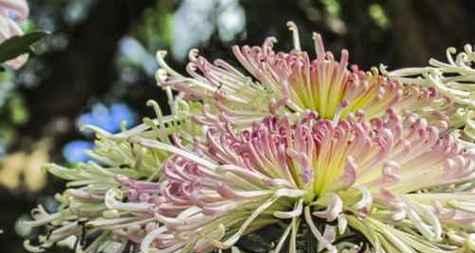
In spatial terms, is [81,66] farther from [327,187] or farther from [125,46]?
[327,187]

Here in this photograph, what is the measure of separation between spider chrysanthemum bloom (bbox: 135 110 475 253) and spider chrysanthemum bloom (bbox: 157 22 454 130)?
46mm

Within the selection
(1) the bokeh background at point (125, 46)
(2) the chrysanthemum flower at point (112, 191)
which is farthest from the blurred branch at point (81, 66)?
(2) the chrysanthemum flower at point (112, 191)

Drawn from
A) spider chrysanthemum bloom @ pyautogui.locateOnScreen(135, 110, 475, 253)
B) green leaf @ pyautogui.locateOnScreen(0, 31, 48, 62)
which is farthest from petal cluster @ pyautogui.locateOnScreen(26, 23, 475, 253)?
green leaf @ pyautogui.locateOnScreen(0, 31, 48, 62)

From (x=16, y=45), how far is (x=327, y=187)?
0.82 ft

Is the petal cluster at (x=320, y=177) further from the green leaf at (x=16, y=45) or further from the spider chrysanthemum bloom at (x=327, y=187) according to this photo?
the green leaf at (x=16, y=45)

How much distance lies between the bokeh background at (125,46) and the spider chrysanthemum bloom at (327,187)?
0.61 meters

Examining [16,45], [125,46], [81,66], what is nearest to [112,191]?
[16,45]

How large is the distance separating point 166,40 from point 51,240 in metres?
2.26

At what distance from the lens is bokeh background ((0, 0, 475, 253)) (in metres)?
1.97

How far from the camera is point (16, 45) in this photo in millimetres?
827

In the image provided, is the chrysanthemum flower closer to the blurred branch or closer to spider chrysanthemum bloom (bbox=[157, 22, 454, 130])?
spider chrysanthemum bloom (bbox=[157, 22, 454, 130])

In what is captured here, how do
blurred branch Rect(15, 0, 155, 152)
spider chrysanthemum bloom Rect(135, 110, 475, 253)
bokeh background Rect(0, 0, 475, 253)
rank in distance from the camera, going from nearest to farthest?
spider chrysanthemum bloom Rect(135, 110, 475, 253), bokeh background Rect(0, 0, 475, 253), blurred branch Rect(15, 0, 155, 152)

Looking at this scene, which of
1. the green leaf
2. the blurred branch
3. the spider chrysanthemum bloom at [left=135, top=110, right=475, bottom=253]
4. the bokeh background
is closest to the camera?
the spider chrysanthemum bloom at [left=135, top=110, right=475, bottom=253]

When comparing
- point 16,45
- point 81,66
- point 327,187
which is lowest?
point 327,187
